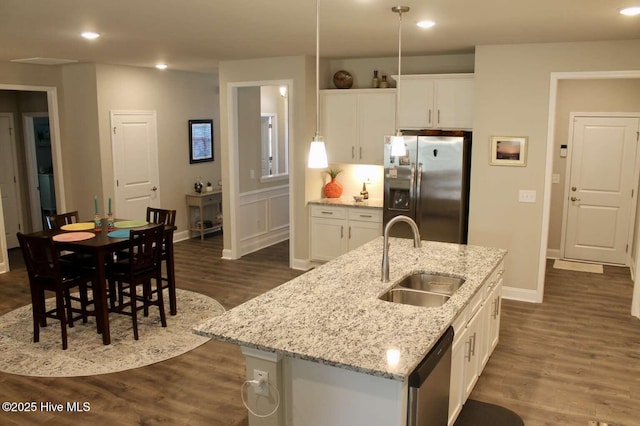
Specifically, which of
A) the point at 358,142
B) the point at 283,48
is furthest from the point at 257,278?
the point at 283,48

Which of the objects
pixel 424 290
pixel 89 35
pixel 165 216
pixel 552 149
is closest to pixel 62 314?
pixel 165 216

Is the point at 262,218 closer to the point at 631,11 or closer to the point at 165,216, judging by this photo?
the point at 165,216

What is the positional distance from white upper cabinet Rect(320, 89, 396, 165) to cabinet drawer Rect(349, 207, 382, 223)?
612mm

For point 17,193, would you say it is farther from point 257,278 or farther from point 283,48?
point 283,48

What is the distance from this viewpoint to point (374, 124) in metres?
6.60

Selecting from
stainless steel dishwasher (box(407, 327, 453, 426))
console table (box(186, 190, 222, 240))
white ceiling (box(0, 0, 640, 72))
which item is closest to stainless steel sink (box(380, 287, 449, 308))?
stainless steel dishwasher (box(407, 327, 453, 426))

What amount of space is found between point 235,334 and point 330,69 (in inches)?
200

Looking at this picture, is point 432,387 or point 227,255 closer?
point 432,387

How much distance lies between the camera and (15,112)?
26.5 feet

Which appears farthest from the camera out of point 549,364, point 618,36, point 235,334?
point 618,36

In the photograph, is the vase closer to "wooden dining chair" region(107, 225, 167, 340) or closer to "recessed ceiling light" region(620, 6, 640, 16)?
"wooden dining chair" region(107, 225, 167, 340)

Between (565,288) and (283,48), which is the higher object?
(283,48)

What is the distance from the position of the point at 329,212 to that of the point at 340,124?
1.12 metres

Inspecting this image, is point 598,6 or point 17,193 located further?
point 17,193
